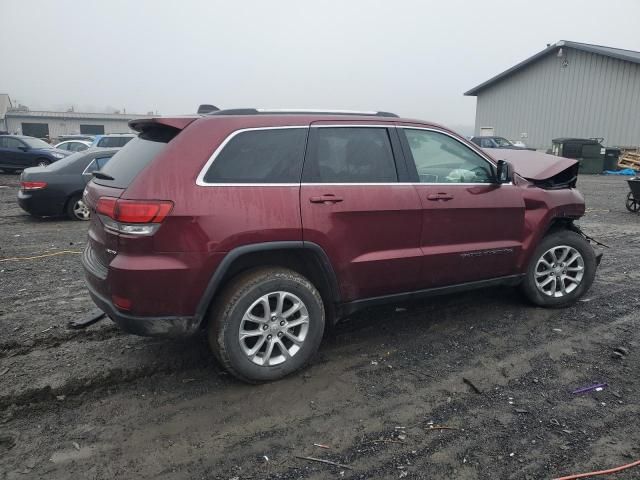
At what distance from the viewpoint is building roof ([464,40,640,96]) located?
28000mm

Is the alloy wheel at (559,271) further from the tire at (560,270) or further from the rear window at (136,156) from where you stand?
the rear window at (136,156)

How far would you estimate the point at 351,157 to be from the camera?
370 centimetres

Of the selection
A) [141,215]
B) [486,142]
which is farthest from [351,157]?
[486,142]

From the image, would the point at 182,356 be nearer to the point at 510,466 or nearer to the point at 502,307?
the point at 510,466

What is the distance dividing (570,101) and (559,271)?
1202 inches

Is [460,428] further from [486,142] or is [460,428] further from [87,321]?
[486,142]

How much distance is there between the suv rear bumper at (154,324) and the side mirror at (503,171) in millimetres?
2801

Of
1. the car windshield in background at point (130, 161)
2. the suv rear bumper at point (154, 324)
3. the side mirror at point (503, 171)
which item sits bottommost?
the suv rear bumper at point (154, 324)

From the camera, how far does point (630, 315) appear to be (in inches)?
184

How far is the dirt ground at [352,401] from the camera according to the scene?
2.67m

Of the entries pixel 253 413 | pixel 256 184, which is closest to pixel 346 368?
pixel 253 413

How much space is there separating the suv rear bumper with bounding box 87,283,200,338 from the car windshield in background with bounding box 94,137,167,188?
809 mm

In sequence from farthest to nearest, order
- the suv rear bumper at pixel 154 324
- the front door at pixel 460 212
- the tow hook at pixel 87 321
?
the tow hook at pixel 87 321 → the front door at pixel 460 212 → the suv rear bumper at pixel 154 324

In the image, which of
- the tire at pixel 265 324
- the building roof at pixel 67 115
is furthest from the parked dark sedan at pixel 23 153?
the building roof at pixel 67 115
